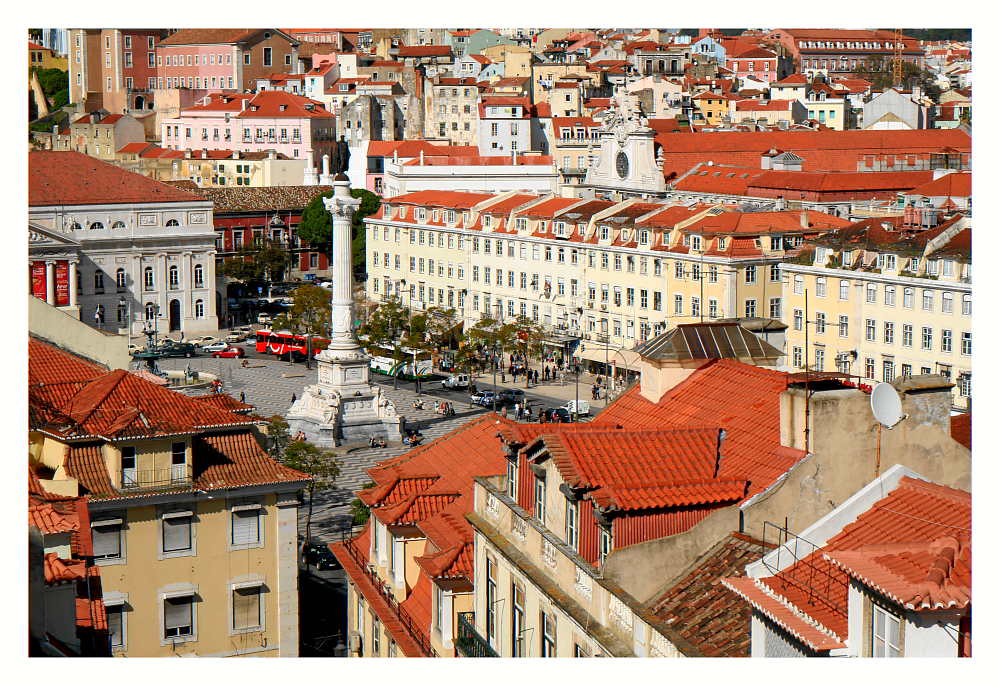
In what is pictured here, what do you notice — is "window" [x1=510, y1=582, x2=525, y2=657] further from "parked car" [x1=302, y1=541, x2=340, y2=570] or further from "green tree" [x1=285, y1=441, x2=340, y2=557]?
"green tree" [x1=285, y1=441, x2=340, y2=557]

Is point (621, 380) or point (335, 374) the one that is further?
point (621, 380)

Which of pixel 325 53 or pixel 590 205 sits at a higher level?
pixel 325 53

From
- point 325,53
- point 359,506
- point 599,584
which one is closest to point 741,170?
point 359,506

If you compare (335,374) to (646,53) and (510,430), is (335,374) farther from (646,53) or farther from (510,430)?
(646,53)

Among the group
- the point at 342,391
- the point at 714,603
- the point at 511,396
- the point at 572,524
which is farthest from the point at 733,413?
the point at 511,396

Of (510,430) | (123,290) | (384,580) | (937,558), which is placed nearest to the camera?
(937,558)

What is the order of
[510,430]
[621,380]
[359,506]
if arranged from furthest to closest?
1. [621,380]
2. [359,506]
3. [510,430]

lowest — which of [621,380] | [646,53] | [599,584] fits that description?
[621,380]
